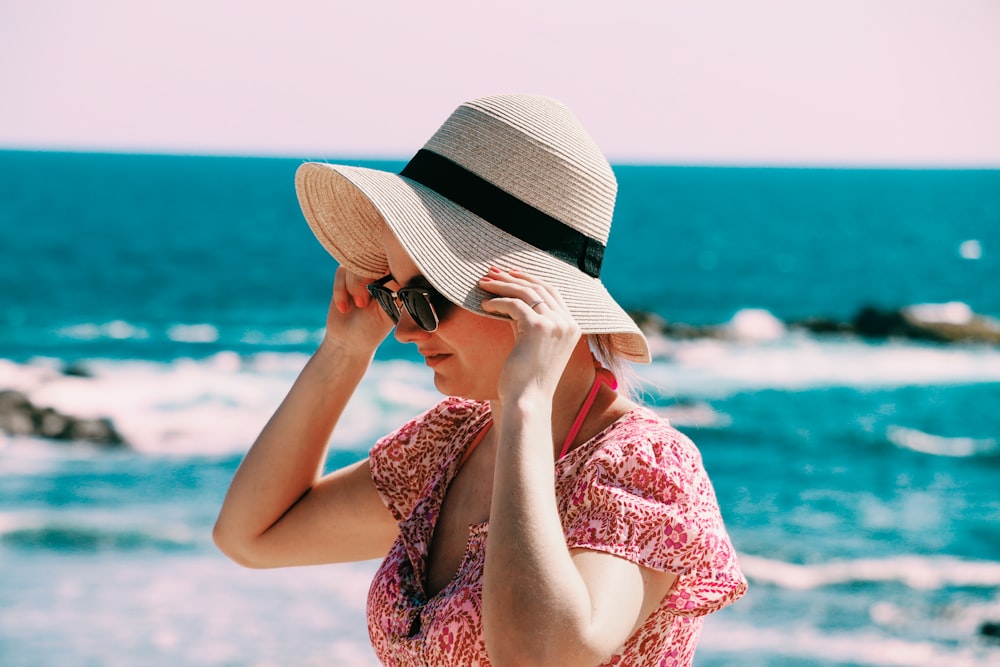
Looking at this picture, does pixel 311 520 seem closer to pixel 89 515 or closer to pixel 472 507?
pixel 472 507

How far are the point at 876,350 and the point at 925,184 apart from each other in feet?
362

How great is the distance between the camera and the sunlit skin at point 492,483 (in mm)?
1765

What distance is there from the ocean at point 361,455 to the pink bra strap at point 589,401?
194mm

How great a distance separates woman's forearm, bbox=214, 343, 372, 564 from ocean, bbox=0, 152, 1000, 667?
0.71 metres

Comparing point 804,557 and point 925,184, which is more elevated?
point 804,557

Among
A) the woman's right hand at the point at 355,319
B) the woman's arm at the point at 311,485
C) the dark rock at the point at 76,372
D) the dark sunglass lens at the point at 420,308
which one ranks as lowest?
the dark rock at the point at 76,372

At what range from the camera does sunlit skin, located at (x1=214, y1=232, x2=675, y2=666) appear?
176cm

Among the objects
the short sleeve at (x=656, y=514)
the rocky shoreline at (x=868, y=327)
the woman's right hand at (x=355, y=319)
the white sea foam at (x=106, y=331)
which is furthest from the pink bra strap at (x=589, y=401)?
the white sea foam at (x=106, y=331)

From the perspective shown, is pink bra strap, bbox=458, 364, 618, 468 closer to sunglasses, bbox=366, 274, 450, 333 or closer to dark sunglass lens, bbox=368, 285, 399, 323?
sunglasses, bbox=366, 274, 450, 333

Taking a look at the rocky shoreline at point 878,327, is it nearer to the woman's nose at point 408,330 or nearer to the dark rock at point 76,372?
the dark rock at point 76,372

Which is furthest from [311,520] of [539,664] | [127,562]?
[127,562]

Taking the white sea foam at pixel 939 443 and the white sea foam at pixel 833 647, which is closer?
the white sea foam at pixel 833 647

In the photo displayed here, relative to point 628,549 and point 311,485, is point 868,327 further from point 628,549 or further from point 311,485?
point 628,549

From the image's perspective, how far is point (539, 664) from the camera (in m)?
1.75
